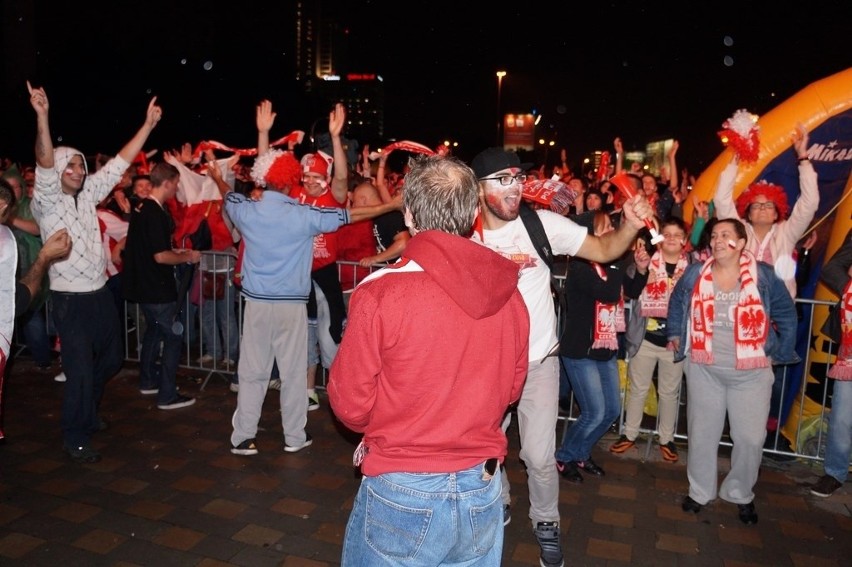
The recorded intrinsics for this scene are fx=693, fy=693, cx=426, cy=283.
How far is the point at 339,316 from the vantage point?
254 inches

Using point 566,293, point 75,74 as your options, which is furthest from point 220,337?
point 75,74

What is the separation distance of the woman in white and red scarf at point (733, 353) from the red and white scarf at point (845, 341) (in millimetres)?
536

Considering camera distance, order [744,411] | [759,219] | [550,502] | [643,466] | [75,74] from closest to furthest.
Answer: [550,502] < [744,411] < [643,466] < [759,219] < [75,74]

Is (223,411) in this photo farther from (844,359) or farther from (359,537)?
(844,359)

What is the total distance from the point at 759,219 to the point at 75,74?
27016 millimetres

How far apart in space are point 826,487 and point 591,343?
212cm

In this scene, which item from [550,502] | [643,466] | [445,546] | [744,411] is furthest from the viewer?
[643,466]

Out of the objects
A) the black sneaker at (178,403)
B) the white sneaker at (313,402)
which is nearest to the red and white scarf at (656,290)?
the white sneaker at (313,402)

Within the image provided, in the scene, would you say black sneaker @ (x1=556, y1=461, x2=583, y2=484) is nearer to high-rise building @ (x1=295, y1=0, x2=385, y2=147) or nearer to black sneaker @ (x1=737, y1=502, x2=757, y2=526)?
black sneaker @ (x1=737, y1=502, x2=757, y2=526)

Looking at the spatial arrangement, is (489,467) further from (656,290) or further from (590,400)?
(656,290)

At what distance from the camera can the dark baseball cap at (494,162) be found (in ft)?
12.7

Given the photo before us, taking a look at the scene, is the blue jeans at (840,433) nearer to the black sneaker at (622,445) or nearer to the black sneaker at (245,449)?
the black sneaker at (622,445)

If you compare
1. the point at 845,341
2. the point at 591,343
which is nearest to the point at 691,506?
the point at 591,343

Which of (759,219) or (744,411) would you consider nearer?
(744,411)
